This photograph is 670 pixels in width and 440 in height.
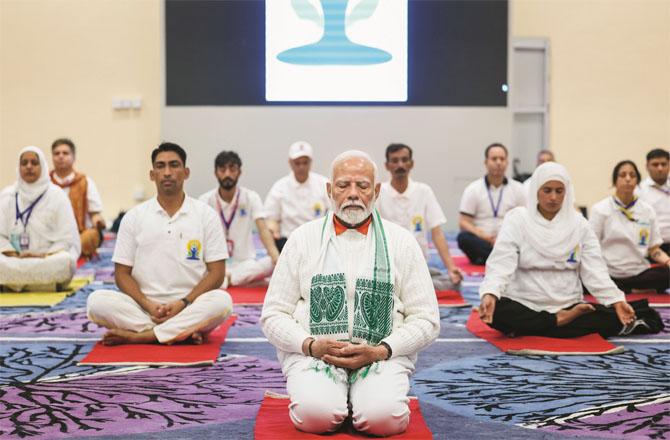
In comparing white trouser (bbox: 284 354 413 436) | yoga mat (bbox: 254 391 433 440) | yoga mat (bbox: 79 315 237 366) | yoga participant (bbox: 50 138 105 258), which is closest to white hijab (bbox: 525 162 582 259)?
yoga mat (bbox: 254 391 433 440)

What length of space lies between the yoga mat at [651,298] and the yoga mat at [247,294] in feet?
7.21

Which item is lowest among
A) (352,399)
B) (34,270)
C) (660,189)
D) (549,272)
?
(352,399)

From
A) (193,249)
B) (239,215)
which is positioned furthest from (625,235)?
(193,249)

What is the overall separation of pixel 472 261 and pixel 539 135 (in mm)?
4513

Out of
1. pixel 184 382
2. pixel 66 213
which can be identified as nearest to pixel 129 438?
pixel 184 382

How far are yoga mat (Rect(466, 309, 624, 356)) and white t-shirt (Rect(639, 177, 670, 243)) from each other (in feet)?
10.1

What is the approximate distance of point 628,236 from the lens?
20.7 feet

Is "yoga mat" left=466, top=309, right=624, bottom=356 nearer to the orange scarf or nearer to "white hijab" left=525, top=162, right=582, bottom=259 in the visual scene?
"white hijab" left=525, top=162, right=582, bottom=259

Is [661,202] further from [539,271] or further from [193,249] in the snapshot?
[193,249]

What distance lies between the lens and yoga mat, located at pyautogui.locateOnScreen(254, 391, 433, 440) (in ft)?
9.77

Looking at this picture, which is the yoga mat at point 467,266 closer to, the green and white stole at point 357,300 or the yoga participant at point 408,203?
the yoga participant at point 408,203

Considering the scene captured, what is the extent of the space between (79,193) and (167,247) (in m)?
3.75

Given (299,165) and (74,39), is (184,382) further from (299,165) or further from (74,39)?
(74,39)

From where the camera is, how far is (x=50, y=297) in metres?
6.02
